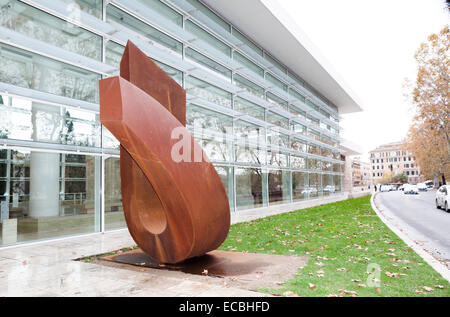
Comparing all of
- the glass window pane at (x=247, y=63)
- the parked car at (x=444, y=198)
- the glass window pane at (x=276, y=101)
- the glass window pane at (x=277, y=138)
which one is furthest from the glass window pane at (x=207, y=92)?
the parked car at (x=444, y=198)

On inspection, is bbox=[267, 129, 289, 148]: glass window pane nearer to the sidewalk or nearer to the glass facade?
the glass facade

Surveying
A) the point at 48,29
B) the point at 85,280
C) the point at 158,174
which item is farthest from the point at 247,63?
the point at 85,280

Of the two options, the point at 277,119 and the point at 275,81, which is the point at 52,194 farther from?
the point at 275,81

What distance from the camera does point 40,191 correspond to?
9.31m

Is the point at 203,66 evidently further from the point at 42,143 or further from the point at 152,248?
the point at 152,248

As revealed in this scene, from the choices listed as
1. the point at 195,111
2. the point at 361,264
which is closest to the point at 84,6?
the point at 195,111

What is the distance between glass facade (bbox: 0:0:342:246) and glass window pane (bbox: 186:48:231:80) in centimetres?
5

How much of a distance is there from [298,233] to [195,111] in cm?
769

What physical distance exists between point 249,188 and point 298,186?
7.38 metres

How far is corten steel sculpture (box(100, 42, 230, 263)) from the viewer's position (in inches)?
180

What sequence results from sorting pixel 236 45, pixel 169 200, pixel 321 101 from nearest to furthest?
1. pixel 169 200
2. pixel 236 45
3. pixel 321 101

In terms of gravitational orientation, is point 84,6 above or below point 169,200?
above

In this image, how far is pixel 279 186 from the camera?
22.1 metres

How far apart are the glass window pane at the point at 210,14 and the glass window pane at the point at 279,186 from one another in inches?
354
